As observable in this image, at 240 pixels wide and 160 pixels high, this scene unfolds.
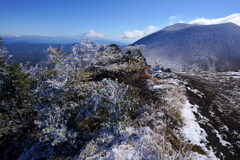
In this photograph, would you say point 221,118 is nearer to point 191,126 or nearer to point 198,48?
point 191,126

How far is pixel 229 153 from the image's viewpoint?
734 cm

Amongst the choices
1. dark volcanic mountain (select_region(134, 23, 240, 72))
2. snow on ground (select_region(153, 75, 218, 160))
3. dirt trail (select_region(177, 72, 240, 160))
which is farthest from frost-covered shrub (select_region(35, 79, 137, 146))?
dark volcanic mountain (select_region(134, 23, 240, 72))

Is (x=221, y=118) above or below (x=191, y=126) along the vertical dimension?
below

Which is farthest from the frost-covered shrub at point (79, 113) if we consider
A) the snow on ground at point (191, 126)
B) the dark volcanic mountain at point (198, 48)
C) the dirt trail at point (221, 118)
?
the dark volcanic mountain at point (198, 48)

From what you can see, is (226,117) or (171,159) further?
(226,117)

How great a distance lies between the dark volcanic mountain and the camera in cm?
10194

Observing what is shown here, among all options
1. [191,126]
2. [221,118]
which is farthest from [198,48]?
[191,126]

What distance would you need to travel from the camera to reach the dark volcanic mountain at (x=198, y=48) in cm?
10194

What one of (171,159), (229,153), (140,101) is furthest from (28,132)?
(229,153)

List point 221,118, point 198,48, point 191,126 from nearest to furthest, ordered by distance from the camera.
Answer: point 191,126 < point 221,118 < point 198,48

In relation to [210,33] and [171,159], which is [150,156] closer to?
[171,159]

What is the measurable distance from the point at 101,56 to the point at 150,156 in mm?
15679

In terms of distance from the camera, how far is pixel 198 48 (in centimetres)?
12056

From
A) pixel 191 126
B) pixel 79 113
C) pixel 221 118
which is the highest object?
pixel 79 113
